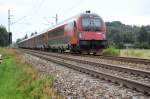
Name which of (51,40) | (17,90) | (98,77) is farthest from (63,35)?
(17,90)

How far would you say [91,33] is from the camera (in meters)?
31.1

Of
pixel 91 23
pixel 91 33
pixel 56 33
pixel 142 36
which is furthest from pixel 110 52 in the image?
pixel 142 36

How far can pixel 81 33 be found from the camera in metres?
30.8

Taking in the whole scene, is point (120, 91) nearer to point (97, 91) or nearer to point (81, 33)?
point (97, 91)

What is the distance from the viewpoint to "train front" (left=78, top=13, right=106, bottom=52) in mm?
30781

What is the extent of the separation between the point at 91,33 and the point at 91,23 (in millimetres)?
859

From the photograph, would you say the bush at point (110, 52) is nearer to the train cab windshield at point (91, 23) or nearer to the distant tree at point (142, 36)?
the train cab windshield at point (91, 23)

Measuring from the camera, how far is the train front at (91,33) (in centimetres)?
3078

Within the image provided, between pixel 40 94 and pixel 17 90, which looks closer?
pixel 40 94

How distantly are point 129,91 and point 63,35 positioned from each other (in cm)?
2624

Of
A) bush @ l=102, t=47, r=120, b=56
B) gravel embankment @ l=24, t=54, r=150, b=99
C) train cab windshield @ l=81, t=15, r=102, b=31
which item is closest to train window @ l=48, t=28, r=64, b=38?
bush @ l=102, t=47, r=120, b=56

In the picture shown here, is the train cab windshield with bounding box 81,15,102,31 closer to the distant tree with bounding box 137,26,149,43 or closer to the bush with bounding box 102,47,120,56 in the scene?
the bush with bounding box 102,47,120,56

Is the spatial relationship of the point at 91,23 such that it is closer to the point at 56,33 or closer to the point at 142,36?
the point at 56,33

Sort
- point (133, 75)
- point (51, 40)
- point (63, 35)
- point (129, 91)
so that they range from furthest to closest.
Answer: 1. point (51, 40)
2. point (63, 35)
3. point (133, 75)
4. point (129, 91)
